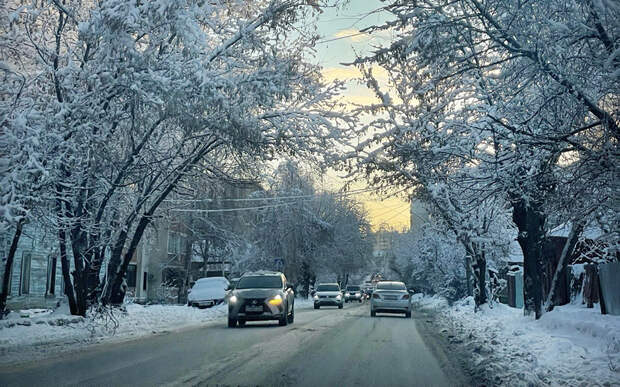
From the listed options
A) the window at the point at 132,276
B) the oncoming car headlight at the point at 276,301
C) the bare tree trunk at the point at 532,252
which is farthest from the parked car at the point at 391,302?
the window at the point at 132,276

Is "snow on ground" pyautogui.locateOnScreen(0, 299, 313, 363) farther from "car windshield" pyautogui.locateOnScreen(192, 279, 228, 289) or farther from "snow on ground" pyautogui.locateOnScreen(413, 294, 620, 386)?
"car windshield" pyautogui.locateOnScreen(192, 279, 228, 289)

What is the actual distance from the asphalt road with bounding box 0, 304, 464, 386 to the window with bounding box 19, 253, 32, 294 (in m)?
18.9

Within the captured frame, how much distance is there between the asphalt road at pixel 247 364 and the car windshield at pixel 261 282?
5.68 m

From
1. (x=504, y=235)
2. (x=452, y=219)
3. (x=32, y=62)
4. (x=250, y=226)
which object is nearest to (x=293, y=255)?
(x=250, y=226)

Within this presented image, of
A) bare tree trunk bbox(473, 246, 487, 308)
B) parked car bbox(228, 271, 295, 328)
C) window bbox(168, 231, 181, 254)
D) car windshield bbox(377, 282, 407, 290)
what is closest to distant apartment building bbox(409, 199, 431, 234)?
bare tree trunk bbox(473, 246, 487, 308)

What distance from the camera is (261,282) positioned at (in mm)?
23219

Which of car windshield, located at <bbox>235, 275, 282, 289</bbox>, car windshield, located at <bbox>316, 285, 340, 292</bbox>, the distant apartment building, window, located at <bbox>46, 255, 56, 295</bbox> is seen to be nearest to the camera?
car windshield, located at <bbox>235, 275, 282, 289</bbox>

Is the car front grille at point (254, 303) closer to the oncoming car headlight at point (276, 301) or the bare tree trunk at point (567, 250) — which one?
the oncoming car headlight at point (276, 301)

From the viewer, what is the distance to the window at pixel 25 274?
33.0 metres

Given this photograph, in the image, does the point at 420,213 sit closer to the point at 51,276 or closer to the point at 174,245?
the point at 174,245

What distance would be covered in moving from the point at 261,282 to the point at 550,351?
42.2 ft

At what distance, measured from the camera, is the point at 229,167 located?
2427 centimetres

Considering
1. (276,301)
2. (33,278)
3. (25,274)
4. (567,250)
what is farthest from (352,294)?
(567,250)

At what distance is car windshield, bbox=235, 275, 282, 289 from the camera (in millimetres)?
22922
